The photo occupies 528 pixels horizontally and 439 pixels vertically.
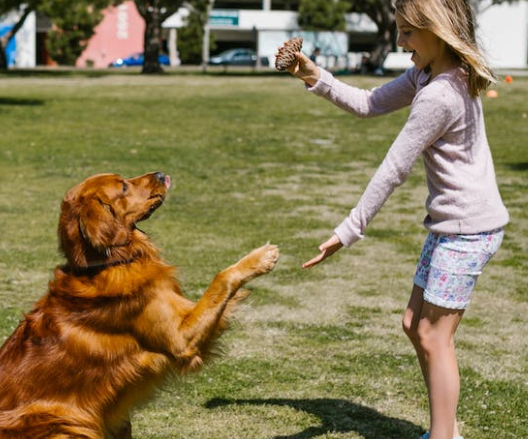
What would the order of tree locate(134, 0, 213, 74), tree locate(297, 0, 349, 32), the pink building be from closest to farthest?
1. tree locate(134, 0, 213, 74)
2. tree locate(297, 0, 349, 32)
3. the pink building

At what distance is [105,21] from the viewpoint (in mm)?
84812

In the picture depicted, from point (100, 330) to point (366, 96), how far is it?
180cm

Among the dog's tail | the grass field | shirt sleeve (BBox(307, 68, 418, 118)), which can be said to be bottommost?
the grass field

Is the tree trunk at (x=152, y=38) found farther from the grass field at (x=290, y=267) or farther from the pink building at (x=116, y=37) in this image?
the pink building at (x=116, y=37)

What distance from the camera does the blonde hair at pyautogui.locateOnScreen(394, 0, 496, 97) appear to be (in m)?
3.75

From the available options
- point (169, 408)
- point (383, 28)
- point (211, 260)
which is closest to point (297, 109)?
point (211, 260)

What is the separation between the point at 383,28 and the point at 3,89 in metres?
26.9

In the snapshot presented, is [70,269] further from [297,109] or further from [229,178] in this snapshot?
[297,109]

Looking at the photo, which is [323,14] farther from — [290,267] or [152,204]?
[152,204]

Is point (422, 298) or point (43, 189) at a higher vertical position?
point (422, 298)

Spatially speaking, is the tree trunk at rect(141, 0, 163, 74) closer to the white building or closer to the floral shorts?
the white building

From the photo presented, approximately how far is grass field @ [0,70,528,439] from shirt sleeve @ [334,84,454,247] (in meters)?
0.86

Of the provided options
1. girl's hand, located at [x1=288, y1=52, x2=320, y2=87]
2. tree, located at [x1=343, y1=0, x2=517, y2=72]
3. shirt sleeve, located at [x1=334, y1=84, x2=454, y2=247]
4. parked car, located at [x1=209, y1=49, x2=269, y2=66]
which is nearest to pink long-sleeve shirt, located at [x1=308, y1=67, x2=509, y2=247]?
shirt sleeve, located at [x1=334, y1=84, x2=454, y2=247]

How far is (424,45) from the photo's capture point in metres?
3.87
